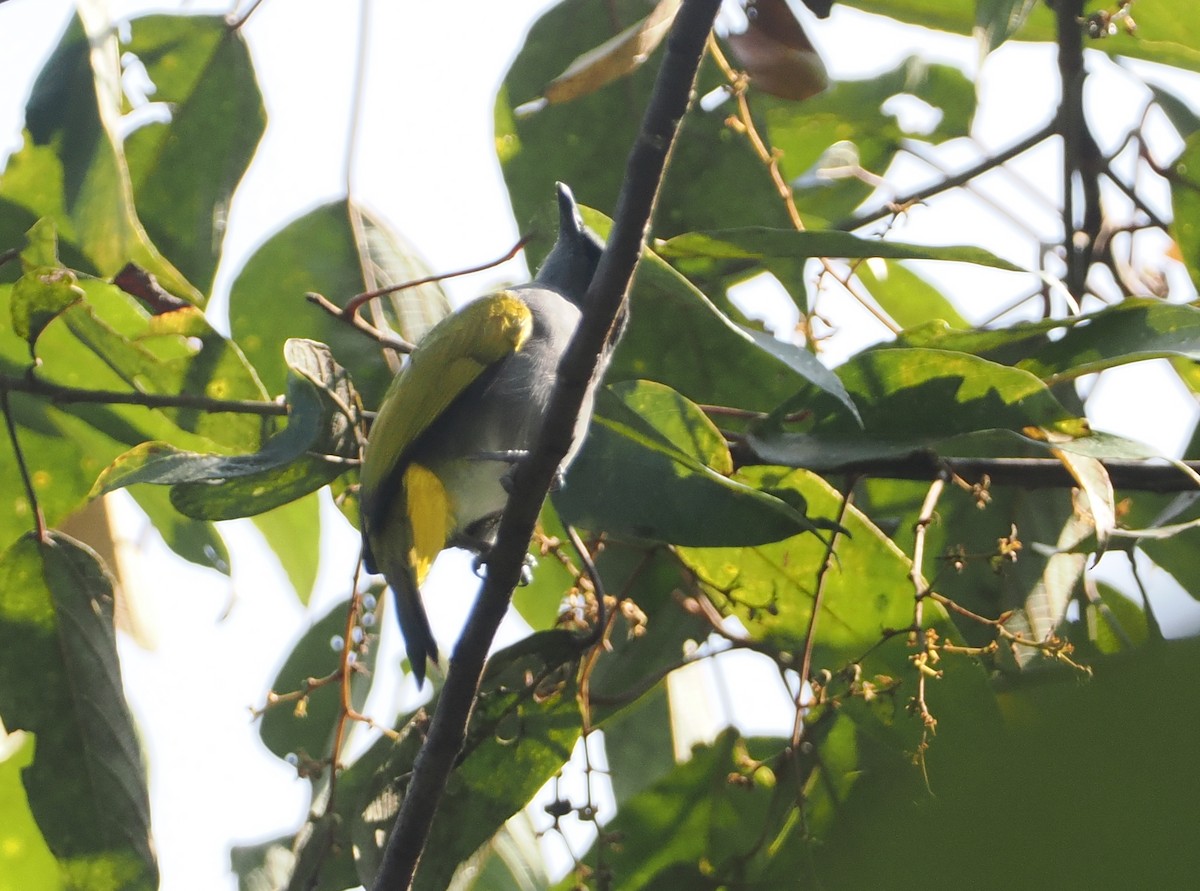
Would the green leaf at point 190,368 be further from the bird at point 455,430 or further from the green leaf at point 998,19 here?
Result: the green leaf at point 998,19

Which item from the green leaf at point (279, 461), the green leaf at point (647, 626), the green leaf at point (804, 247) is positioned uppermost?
the green leaf at point (804, 247)

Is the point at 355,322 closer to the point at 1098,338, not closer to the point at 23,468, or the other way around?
the point at 23,468

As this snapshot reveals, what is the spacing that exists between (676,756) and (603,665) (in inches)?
16.9

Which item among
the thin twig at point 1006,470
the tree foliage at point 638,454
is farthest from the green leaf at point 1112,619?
the thin twig at point 1006,470

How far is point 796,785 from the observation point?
77.7 inches

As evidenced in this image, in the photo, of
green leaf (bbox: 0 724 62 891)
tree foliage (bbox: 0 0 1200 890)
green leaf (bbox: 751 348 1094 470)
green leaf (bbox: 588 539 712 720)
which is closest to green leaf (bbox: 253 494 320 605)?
tree foliage (bbox: 0 0 1200 890)

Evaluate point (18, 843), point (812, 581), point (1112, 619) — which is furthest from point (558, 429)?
point (18, 843)

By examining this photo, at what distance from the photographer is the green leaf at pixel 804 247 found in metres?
1.85

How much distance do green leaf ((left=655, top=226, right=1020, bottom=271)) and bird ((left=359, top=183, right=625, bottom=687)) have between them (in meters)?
0.25

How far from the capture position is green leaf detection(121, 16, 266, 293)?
266cm

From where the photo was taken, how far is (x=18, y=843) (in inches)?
99.7

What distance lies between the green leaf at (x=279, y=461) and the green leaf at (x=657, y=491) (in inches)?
16.0

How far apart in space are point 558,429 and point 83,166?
1352mm

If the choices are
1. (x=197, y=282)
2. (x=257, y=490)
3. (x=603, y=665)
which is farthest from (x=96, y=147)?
(x=603, y=665)
